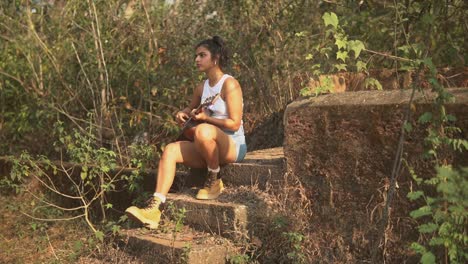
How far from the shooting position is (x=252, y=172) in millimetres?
4793

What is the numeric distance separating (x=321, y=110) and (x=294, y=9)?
324cm

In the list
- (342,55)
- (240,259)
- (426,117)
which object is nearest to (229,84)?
(342,55)

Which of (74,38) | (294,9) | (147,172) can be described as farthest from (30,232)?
(294,9)

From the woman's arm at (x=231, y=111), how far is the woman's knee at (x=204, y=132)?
137mm

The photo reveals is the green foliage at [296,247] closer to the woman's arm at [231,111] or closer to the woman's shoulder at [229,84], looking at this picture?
the woman's arm at [231,111]

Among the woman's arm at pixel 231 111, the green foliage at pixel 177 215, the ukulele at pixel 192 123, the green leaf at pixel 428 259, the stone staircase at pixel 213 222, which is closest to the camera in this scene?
the green leaf at pixel 428 259

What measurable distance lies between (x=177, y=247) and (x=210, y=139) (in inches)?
34.9

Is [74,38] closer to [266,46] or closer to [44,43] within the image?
[44,43]

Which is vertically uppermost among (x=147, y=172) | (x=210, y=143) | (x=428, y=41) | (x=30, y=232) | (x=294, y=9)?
(x=294, y=9)

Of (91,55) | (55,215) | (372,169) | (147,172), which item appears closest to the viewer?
(372,169)

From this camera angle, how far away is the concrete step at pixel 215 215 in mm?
4324

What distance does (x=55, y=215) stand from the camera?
6.23 metres

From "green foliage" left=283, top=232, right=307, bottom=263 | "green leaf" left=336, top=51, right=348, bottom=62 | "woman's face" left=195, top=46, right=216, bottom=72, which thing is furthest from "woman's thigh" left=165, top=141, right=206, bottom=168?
"green leaf" left=336, top=51, right=348, bottom=62

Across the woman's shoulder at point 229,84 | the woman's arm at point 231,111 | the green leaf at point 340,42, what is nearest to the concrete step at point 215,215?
the woman's arm at point 231,111
